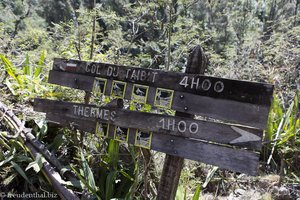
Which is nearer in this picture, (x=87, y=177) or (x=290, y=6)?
(x=87, y=177)

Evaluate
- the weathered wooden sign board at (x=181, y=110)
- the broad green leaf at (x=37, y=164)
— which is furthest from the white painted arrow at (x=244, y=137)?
the broad green leaf at (x=37, y=164)

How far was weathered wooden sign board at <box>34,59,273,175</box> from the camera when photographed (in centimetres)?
180

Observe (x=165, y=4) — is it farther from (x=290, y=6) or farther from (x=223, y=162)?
(x=290, y=6)

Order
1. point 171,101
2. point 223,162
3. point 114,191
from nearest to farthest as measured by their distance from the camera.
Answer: point 223,162 → point 171,101 → point 114,191

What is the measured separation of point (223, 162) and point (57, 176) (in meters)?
1.66

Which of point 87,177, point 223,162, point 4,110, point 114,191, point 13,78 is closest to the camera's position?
point 223,162

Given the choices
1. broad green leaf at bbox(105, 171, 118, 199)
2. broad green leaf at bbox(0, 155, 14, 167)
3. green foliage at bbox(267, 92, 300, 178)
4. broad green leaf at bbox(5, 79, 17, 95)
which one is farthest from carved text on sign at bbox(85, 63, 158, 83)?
green foliage at bbox(267, 92, 300, 178)

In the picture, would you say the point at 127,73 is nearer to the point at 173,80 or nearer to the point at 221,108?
the point at 173,80

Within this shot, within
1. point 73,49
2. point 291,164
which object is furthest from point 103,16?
point 291,164

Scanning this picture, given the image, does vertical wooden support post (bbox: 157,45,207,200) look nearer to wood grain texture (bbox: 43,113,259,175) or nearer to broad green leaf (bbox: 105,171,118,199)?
wood grain texture (bbox: 43,113,259,175)

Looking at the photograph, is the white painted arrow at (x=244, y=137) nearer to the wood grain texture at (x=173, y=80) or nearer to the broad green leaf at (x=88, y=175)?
the wood grain texture at (x=173, y=80)

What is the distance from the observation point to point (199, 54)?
209 centimetres

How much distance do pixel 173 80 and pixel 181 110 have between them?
0.72 feet

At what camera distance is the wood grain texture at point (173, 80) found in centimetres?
178
